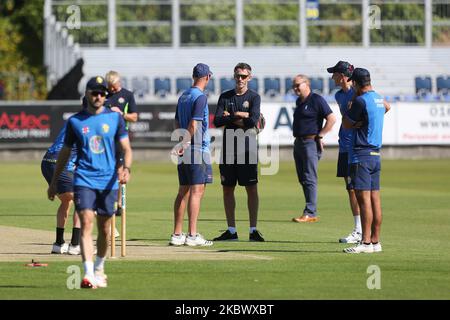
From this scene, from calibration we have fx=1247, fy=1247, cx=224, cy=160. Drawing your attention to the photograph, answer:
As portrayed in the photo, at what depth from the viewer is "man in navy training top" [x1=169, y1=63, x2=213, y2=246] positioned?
15.7m

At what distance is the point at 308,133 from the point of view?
19750 millimetres

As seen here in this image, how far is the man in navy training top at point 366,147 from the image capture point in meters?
14.6

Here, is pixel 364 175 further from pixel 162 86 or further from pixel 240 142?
pixel 162 86

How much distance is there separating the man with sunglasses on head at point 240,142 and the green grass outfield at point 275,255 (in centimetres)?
46

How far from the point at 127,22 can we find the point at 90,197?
118ft

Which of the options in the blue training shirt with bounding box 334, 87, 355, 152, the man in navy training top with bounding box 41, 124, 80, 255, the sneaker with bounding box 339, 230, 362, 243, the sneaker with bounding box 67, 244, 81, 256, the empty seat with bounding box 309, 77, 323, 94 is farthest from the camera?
the empty seat with bounding box 309, 77, 323, 94

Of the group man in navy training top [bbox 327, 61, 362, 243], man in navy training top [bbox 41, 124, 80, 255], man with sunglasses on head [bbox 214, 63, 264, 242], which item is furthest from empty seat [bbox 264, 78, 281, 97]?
man in navy training top [bbox 41, 124, 80, 255]

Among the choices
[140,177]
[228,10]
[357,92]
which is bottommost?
[140,177]

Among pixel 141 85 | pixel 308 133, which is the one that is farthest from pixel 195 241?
pixel 141 85

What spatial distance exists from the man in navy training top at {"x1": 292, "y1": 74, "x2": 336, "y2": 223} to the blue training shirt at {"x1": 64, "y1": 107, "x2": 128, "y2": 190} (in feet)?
24.9

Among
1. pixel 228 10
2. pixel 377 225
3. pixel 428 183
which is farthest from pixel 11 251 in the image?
pixel 228 10

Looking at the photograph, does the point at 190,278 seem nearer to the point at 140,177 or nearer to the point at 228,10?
the point at 140,177

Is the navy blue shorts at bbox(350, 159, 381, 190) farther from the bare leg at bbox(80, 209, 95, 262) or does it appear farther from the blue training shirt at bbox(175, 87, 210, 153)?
the bare leg at bbox(80, 209, 95, 262)

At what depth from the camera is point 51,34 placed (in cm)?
4694
